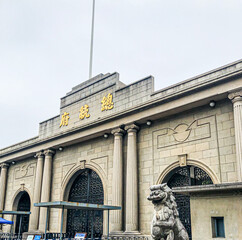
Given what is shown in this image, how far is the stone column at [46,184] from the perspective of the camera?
1892cm

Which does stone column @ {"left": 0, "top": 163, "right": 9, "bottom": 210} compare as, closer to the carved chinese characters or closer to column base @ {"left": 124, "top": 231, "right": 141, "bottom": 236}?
the carved chinese characters

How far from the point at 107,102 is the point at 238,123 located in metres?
7.72

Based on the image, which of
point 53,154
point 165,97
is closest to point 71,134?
point 53,154

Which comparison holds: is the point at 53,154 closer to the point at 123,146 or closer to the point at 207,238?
the point at 123,146

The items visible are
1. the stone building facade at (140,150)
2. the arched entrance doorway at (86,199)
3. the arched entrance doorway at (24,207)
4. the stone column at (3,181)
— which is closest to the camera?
A: the stone building facade at (140,150)

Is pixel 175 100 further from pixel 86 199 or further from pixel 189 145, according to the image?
pixel 86 199

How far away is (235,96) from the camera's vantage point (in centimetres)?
1254

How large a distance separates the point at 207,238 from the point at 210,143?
19.3 ft

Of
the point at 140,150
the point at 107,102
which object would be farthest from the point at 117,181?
the point at 107,102

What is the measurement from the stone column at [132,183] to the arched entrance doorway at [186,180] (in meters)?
1.55

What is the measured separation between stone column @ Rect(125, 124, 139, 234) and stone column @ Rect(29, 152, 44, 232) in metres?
7.39

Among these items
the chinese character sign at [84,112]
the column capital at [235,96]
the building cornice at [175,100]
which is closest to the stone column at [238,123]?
the column capital at [235,96]

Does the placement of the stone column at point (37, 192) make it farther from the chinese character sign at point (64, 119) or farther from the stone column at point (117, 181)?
the stone column at point (117, 181)

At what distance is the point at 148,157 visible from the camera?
50.5ft
